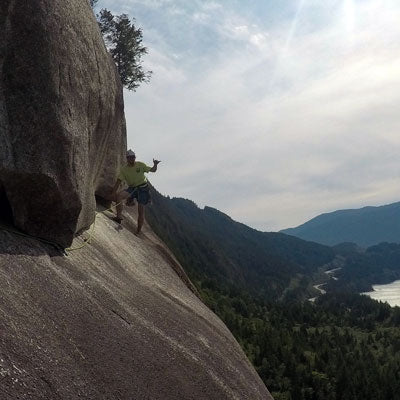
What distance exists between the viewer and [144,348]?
10.1 m

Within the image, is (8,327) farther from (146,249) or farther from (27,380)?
(146,249)

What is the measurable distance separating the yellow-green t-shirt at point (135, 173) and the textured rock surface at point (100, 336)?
385cm

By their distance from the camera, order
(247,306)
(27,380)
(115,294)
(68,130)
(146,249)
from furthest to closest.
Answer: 1. (247,306)
2. (146,249)
3. (115,294)
4. (68,130)
5. (27,380)

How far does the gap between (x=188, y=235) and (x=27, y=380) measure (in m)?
154

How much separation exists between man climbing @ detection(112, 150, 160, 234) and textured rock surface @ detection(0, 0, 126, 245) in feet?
18.8

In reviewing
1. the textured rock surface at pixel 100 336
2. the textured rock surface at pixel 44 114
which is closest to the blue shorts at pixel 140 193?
the textured rock surface at pixel 100 336

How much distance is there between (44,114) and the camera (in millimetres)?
9984

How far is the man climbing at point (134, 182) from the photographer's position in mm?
18209

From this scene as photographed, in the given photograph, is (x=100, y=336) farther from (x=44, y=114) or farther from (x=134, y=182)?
(x=134, y=182)

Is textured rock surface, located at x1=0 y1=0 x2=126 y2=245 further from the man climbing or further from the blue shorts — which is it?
the blue shorts

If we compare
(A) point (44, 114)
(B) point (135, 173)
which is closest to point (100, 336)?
(A) point (44, 114)

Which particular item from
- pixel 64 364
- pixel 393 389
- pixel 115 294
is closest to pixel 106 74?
pixel 115 294

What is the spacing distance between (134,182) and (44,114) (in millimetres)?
8688

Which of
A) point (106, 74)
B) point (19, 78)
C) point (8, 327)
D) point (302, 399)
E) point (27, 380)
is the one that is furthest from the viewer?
point (302, 399)
